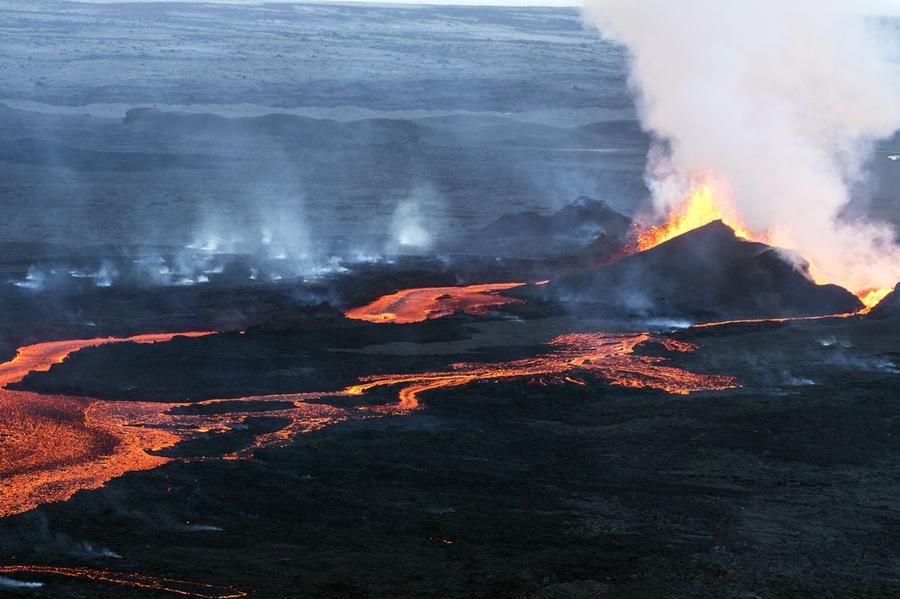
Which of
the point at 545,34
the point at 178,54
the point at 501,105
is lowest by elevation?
the point at 501,105

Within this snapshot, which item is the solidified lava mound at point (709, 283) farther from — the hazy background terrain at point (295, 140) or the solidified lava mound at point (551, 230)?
the hazy background terrain at point (295, 140)

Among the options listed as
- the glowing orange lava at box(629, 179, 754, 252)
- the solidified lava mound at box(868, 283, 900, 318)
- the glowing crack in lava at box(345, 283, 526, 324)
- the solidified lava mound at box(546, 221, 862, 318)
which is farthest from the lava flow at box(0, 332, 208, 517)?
the glowing orange lava at box(629, 179, 754, 252)

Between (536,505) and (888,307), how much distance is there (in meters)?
16.5

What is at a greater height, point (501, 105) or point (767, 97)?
point (501, 105)

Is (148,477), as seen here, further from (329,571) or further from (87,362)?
(87,362)

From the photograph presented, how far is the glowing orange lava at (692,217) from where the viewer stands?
41031 mm

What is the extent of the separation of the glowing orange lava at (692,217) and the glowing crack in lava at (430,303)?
5.38 meters

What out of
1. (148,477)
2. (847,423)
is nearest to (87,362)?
(148,477)

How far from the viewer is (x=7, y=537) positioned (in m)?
18.1

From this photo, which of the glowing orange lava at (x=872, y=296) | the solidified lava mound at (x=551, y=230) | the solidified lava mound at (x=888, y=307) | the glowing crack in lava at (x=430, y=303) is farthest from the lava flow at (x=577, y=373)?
the solidified lava mound at (x=551, y=230)

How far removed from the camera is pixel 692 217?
41625mm

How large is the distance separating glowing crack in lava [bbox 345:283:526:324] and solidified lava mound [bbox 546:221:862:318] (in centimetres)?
200

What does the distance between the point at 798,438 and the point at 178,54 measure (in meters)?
103

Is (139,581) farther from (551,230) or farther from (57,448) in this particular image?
(551,230)
